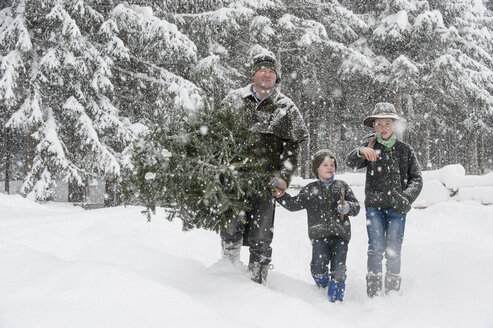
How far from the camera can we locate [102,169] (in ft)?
39.6

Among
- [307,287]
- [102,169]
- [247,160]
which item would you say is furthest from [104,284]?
[102,169]

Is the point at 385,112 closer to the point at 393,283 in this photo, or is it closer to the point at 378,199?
the point at 378,199

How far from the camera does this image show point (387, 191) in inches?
178

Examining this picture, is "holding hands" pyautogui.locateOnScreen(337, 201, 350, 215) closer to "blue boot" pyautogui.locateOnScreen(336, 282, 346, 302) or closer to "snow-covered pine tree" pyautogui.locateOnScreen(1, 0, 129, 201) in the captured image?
"blue boot" pyautogui.locateOnScreen(336, 282, 346, 302)

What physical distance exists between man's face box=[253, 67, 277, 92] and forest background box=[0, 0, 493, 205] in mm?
1222

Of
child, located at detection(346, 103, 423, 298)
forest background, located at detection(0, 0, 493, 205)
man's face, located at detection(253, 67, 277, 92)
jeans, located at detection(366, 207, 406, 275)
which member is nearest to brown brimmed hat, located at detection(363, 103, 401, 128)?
child, located at detection(346, 103, 423, 298)

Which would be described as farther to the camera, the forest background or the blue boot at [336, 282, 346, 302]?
the forest background

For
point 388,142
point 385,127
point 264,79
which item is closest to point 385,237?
point 388,142

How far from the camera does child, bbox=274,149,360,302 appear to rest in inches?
181

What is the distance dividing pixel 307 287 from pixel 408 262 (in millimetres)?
1762

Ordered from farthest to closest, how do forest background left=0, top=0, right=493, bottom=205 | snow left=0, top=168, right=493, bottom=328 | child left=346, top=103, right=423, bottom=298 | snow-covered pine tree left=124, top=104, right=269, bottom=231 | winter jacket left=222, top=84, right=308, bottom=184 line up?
forest background left=0, top=0, right=493, bottom=205 → child left=346, top=103, right=423, bottom=298 → winter jacket left=222, top=84, right=308, bottom=184 → snow-covered pine tree left=124, top=104, right=269, bottom=231 → snow left=0, top=168, right=493, bottom=328

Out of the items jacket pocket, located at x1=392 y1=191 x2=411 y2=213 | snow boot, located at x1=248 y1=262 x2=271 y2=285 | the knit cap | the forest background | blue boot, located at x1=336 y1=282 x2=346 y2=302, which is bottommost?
blue boot, located at x1=336 y1=282 x2=346 y2=302

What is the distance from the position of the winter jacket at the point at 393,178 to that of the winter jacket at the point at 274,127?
0.88 m

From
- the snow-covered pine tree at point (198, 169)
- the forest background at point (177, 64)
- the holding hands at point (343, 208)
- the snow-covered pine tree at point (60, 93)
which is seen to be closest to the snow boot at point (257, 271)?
the snow-covered pine tree at point (198, 169)
